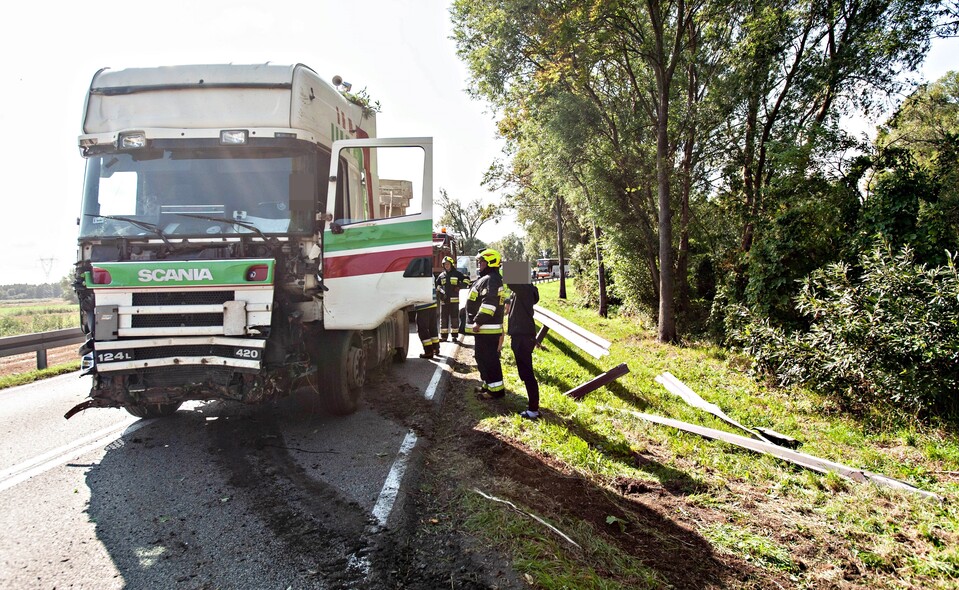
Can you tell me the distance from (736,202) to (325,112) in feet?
→ 29.7

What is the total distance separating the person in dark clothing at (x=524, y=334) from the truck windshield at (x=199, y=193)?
8.26ft

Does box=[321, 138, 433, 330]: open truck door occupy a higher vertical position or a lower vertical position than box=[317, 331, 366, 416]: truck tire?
higher

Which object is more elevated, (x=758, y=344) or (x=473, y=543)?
(x=758, y=344)

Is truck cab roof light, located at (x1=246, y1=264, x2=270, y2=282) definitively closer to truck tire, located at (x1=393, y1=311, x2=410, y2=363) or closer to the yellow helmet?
the yellow helmet

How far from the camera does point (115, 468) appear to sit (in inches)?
178

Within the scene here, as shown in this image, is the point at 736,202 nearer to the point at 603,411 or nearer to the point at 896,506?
the point at 603,411

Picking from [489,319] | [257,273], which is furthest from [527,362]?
[257,273]

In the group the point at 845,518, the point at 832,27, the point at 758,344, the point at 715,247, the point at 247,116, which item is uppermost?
the point at 832,27

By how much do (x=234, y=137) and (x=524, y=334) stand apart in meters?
3.67

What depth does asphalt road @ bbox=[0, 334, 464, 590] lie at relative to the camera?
3010 millimetres

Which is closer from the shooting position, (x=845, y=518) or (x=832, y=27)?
(x=845, y=518)

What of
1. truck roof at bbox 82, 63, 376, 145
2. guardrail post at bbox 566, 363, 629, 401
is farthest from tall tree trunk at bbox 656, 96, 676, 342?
truck roof at bbox 82, 63, 376, 145

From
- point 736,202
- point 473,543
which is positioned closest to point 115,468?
point 473,543

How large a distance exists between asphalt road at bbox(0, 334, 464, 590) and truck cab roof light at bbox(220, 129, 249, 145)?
9.39 feet
